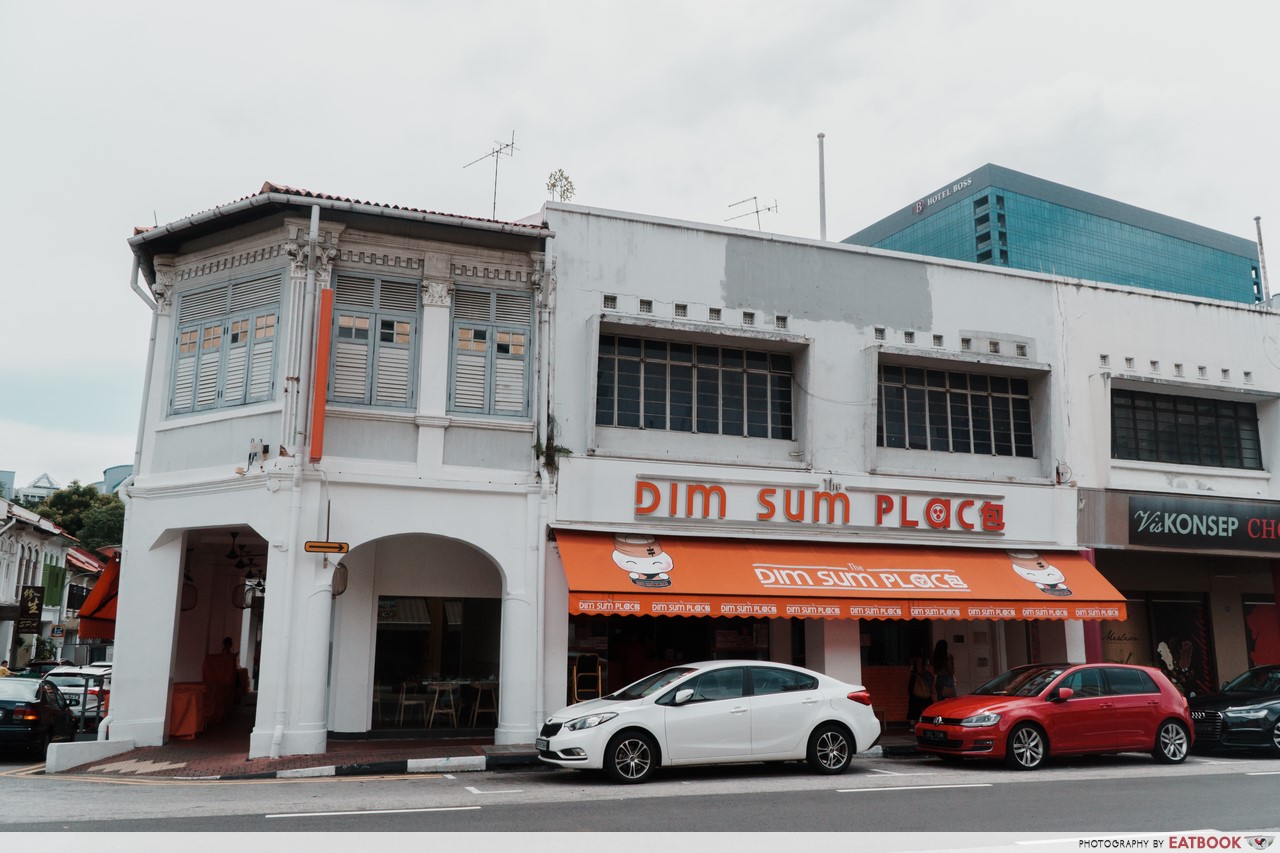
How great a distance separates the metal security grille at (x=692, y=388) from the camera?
17.7 m

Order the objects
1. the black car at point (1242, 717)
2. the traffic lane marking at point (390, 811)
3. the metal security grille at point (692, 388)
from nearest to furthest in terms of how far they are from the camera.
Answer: the traffic lane marking at point (390, 811), the black car at point (1242, 717), the metal security grille at point (692, 388)

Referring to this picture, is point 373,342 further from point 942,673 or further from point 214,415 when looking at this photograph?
point 942,673

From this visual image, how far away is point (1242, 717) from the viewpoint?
1591 cm

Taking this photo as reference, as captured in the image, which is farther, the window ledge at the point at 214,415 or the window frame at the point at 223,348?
the window frame at the point at 223,348

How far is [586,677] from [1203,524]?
1267 cm

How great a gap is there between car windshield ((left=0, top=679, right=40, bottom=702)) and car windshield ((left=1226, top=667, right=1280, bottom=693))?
19711 mm

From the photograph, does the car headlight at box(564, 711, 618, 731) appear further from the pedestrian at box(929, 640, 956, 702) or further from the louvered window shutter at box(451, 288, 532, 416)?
the pedestrian at box(929, 640, 956, 702)

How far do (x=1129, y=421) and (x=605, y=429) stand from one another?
11353 mm

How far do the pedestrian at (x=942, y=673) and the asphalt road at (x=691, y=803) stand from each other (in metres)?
4.22

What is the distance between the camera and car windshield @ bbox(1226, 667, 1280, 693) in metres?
16.9

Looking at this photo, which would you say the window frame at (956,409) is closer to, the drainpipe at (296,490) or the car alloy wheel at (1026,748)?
the car alloy wheel at (1026,748)

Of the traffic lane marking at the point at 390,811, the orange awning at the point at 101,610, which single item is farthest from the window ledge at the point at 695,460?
the orange awning at the point at 101,610

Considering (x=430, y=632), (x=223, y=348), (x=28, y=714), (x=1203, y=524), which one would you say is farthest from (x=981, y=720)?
(x=28, y=714)

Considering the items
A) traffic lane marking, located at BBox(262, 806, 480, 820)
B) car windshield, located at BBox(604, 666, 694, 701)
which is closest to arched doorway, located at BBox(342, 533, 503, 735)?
car windshield, located at BBox(604, 666, 694, 701)
